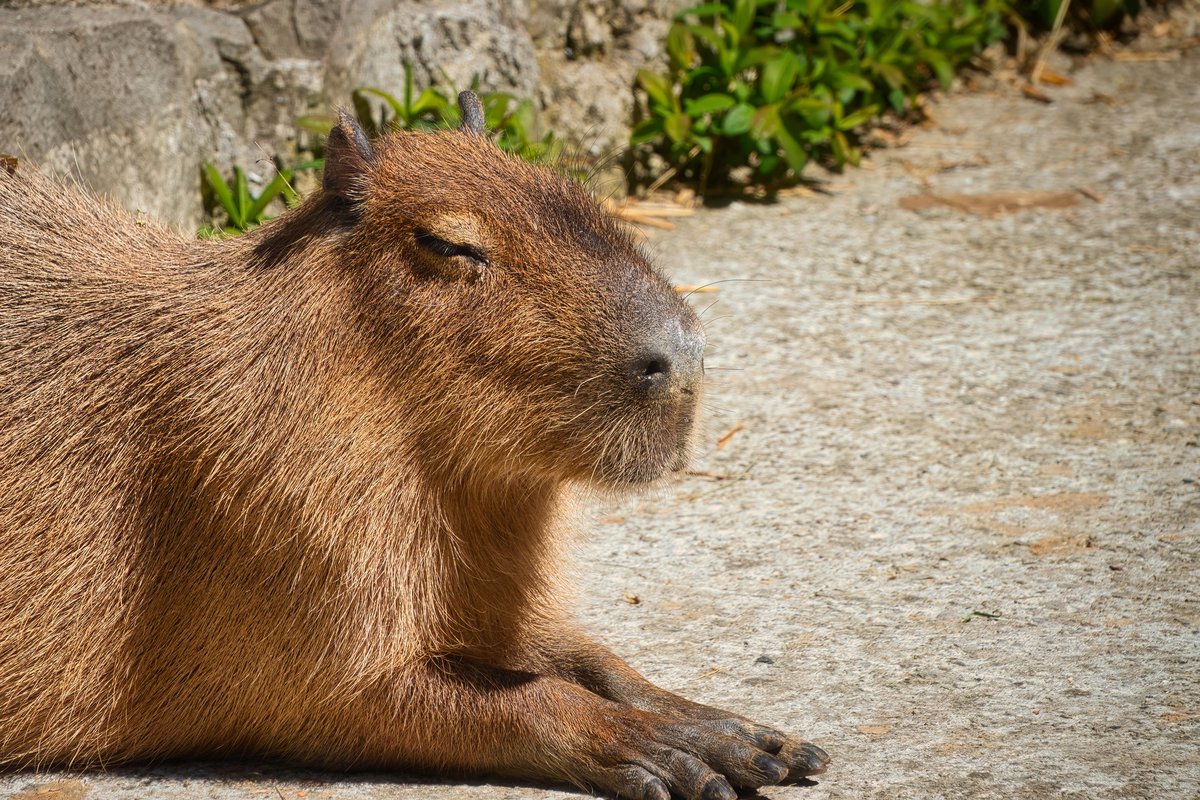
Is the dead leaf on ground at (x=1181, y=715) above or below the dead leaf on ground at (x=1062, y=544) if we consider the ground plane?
above

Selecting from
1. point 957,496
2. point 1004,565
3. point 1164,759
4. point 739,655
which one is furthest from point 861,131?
point 1164,759

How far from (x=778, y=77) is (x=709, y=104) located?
33cm

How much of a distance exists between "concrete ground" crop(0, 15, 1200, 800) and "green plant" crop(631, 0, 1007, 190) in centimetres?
33

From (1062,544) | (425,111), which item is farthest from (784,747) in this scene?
(425,111)

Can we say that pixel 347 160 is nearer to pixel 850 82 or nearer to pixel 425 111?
pixel 425 111

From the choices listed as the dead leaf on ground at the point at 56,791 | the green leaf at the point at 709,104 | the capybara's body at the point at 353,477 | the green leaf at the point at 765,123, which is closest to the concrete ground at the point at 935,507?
the dead leaf on ground at the point at 56,791

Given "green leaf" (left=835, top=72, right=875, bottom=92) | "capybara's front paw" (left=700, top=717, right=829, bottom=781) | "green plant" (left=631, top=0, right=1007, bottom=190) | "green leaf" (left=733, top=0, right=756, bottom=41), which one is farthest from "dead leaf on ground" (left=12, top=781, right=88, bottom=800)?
"green leaf" (left=835, top=72, right=875, bottom=92)

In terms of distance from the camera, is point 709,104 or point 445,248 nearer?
point 445,248

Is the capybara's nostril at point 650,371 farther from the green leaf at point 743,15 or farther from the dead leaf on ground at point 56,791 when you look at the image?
the green leaf at point 743,15

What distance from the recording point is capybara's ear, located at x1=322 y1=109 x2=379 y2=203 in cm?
258

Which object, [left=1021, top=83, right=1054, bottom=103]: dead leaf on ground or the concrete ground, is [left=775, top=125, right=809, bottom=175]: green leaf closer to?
the concrete ground

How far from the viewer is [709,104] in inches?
221

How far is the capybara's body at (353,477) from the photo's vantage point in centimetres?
246

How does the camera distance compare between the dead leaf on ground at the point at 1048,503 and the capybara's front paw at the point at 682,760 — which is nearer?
the capybara's front paw at the point at 682,760
